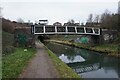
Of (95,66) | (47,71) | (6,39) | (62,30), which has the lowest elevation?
(95,66)

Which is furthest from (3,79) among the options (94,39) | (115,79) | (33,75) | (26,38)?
(94,39)

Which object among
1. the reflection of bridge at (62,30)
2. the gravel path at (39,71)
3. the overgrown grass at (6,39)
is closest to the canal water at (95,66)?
the gravel path at (39,71)

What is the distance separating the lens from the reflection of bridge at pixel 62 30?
61625 millimetres

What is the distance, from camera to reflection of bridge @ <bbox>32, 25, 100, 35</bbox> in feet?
202

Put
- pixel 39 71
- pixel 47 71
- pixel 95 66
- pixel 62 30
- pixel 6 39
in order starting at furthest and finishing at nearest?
pixel 62 30 → pixel 6 39 → pixel 95 66 → pixel 47 71 → pixel 39 71

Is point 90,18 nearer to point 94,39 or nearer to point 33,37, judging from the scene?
point 94,39

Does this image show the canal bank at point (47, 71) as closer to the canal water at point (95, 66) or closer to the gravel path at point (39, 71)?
the gravel path at point (39, 71)

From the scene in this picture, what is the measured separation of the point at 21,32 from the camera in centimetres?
5703

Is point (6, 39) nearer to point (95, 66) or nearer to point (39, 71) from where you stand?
point (95, 66)

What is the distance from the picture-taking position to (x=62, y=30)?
2547 inches

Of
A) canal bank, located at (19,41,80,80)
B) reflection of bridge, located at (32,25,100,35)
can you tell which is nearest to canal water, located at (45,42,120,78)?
canal bank, located at (19,41,80,80)

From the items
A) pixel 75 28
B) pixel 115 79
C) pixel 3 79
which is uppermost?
pixel 75 28

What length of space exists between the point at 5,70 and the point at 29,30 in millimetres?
39708

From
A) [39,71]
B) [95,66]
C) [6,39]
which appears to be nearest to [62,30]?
[6,39]
